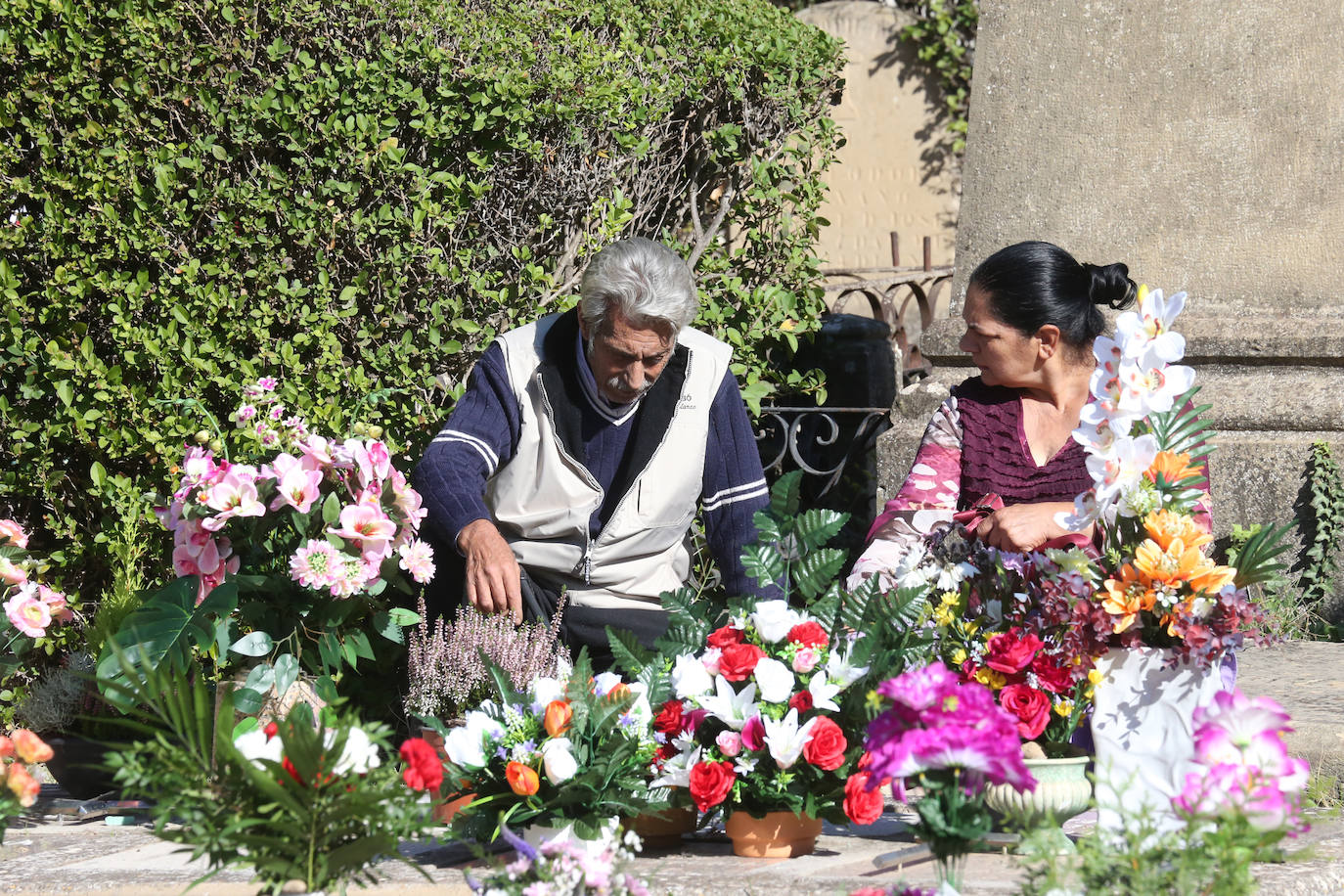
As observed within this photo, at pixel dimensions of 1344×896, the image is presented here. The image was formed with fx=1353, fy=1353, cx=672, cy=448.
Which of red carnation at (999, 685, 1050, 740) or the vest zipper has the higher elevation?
the vest zipper

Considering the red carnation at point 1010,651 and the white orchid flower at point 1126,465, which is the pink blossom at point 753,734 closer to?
the red carnation at point 1010,651

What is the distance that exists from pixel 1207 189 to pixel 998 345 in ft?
5.35

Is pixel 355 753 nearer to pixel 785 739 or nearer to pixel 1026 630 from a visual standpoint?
pixel 785 739

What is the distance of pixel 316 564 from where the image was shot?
9.74 feet

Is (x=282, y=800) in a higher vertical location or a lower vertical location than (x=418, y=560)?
lower

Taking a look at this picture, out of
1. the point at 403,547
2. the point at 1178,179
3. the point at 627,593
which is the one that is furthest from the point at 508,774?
the point at 1178,179

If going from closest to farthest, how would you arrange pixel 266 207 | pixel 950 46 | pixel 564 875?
1. pixel 564 875
2. pixel 266 207
3. pixel 950 46

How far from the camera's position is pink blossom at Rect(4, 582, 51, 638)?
3.07m

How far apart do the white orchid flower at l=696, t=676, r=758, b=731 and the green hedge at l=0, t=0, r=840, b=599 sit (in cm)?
194

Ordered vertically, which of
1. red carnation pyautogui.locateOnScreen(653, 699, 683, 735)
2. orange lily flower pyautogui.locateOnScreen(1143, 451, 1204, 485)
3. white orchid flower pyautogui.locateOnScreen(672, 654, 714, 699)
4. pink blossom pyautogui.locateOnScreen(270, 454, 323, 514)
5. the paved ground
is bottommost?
the paved ground

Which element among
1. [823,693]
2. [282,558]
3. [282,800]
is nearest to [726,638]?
[823,693]

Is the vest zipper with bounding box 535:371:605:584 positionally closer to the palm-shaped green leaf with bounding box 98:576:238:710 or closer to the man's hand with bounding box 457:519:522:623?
the man's hand with bounding box 457:519:522:623

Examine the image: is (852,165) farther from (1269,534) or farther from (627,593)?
(1269,534)

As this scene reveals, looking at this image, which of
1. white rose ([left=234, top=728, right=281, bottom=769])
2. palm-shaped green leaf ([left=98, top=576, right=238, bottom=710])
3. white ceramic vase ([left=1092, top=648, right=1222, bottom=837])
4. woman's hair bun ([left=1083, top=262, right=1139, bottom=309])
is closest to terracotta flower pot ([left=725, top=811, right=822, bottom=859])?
white ceramic vase ([left=1092, top=648, right=1222, bottom=837])
